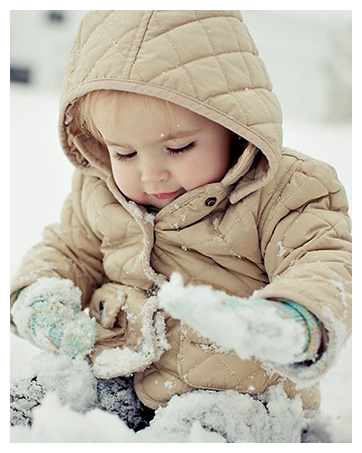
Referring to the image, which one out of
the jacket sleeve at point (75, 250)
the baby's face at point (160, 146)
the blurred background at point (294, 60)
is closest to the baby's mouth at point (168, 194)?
A: the baby's face at point (160, 146)

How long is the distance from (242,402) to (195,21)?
570mm

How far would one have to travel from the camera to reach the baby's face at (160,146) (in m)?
0.86

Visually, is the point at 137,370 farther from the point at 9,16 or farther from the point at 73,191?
the point at 9,16

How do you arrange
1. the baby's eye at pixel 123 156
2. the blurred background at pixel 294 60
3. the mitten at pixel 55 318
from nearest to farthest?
the baby's eye at pixel 123 156 → the mitten at pixel 55 318 → the blurred background at pixel 294 60

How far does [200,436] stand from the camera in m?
0.85

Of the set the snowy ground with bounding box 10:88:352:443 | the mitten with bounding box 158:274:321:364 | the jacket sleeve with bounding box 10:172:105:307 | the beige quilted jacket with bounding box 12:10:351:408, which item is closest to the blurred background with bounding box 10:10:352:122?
the snowy ground with bounding box 10:88:352:443

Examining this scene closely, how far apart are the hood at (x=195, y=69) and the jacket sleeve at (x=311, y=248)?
6 centimetres

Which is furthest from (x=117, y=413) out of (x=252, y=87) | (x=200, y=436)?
(x=252, y=87)

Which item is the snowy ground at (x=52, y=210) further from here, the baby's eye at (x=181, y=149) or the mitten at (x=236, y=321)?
the baby's eye at (x=181, y=149)

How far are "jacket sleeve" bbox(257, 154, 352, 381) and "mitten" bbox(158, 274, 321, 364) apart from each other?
0.15ft

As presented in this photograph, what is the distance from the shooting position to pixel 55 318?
1.05m

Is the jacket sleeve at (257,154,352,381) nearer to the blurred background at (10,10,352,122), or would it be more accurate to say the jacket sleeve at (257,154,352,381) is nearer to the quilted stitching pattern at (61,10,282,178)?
the quilted stitching pattern at (61,10,282,178)

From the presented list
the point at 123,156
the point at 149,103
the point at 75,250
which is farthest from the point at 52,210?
the point at 149,103

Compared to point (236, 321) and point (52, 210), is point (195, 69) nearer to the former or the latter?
point (236, 321)
